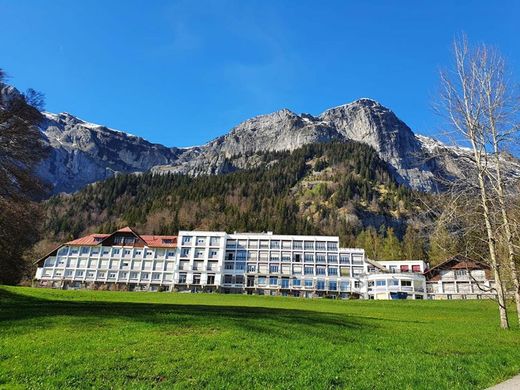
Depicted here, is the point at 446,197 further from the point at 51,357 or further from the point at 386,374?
the point at 51,357

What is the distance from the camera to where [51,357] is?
10430 millimetres

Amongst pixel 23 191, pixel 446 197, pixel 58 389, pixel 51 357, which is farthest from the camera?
pixel 23 191

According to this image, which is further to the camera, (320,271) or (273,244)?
(273,244)

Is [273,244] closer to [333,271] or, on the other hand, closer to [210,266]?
[333,271]

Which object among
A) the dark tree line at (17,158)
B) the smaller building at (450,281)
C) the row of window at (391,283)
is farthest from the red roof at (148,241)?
the dark tree line at (17,158)

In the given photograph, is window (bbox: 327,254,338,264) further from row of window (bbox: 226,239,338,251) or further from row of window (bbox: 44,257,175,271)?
row of window (bbox: 44,257,175,271)

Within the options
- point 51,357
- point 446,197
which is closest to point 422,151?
point 446,197

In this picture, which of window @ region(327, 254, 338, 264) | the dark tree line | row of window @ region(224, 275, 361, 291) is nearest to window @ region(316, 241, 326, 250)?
window @ region(327, 254, 338, 264)

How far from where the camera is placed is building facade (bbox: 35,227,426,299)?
4343 inches

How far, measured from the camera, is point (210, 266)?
114000mm

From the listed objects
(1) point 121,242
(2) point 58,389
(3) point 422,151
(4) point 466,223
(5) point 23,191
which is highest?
(1) point 121,242

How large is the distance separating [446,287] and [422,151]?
291ft

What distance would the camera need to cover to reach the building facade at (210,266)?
110m

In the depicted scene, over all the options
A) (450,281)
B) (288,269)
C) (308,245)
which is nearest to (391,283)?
(450,281)
